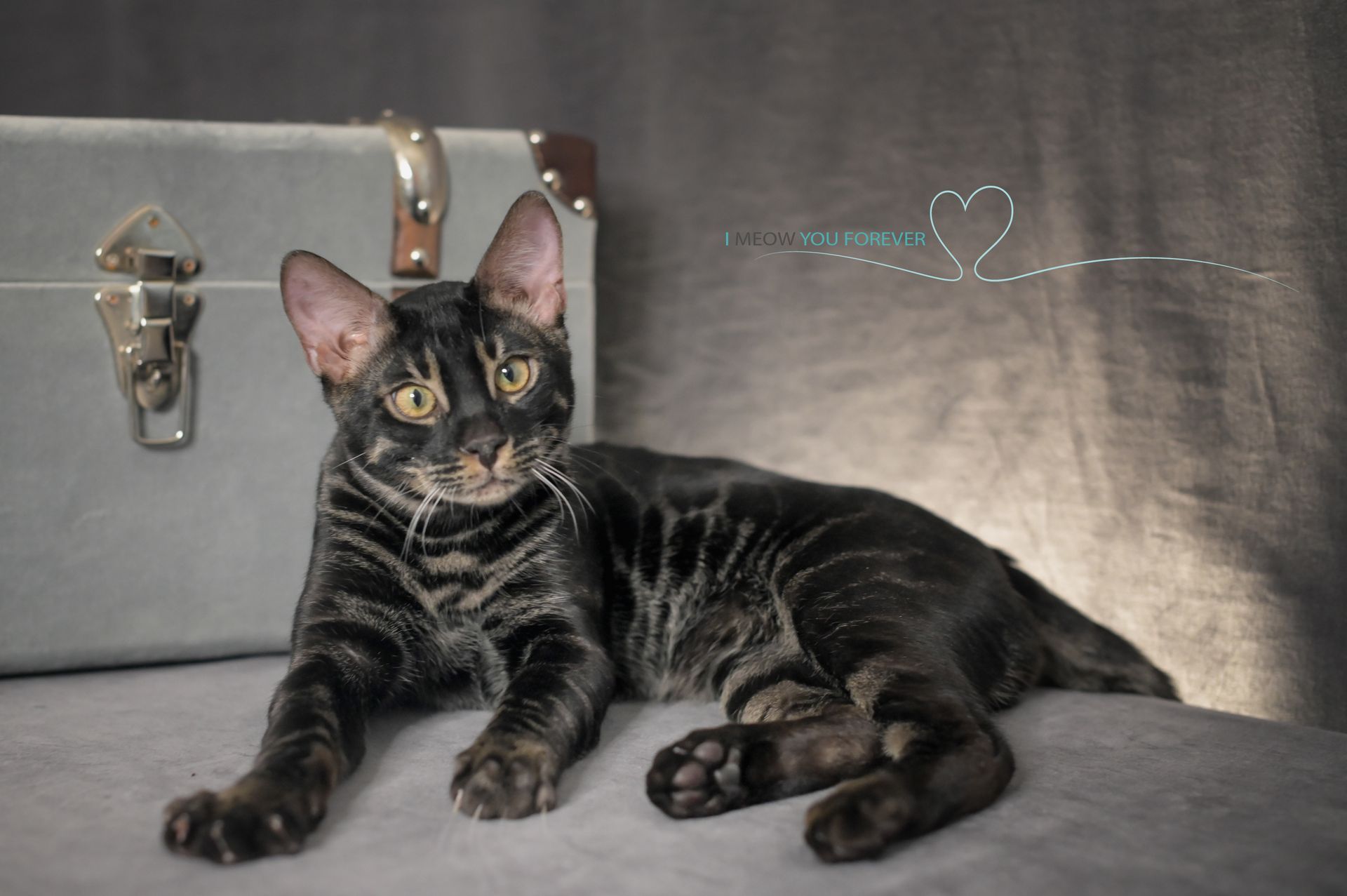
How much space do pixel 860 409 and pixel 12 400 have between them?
1609 mm

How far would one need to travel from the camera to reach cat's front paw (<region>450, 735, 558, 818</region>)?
45.4 inches

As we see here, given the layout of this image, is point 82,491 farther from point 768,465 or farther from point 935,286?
point 935,286

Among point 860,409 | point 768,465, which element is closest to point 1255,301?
point 860,409

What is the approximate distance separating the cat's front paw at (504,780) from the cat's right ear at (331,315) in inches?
23.3

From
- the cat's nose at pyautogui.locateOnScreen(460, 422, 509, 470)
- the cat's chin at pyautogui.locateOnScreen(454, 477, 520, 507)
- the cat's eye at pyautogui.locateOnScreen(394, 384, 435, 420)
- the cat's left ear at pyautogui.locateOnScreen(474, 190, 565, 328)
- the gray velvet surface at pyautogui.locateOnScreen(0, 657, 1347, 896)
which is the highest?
the cat's left ear at pyautogui.locateOnScreen(474, 190, 565, 328)

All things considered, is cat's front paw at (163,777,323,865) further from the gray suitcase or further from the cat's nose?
the gray suitcase

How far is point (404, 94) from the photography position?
8.25ft

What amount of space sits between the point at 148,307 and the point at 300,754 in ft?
3.25

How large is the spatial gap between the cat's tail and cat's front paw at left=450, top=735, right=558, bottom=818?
32.4 inches

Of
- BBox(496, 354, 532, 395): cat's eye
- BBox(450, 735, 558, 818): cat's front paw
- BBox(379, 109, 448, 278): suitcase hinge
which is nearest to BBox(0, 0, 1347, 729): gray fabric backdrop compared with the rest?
BBox(379, 109, 448, 278): suitcase hinge

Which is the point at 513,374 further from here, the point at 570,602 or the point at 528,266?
the point at 570,602

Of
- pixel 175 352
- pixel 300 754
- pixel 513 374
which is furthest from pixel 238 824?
pixel 175 352

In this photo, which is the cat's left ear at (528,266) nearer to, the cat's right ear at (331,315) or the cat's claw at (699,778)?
the cat's right ear at (331,315)

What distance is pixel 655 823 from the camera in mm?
1157
